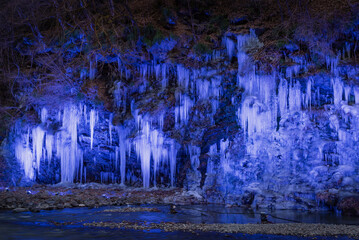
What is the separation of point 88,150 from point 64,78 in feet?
15.9

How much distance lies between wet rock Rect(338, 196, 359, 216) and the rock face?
44mm

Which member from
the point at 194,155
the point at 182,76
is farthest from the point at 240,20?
the point at 194,155

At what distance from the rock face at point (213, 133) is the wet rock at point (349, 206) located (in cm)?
4

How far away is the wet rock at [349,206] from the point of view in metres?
10.3

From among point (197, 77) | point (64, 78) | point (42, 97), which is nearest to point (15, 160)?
point (42, 97)

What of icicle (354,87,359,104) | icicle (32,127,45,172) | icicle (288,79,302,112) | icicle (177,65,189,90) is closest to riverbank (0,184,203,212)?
icicle (32,127,45,172)

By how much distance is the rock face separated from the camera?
12.9 meters

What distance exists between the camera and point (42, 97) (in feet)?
64.1

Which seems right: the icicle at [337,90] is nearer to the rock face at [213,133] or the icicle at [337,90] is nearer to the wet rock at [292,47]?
the rock face at [213,133]

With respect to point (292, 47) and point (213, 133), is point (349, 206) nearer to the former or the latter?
point (213, 133)

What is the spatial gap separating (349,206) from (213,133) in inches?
277

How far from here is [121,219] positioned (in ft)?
30.3

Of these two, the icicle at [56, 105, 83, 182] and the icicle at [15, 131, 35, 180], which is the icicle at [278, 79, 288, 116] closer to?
the icicle at [56, 105, 83, 182]

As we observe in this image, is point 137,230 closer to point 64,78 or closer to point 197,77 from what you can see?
point 197,77
